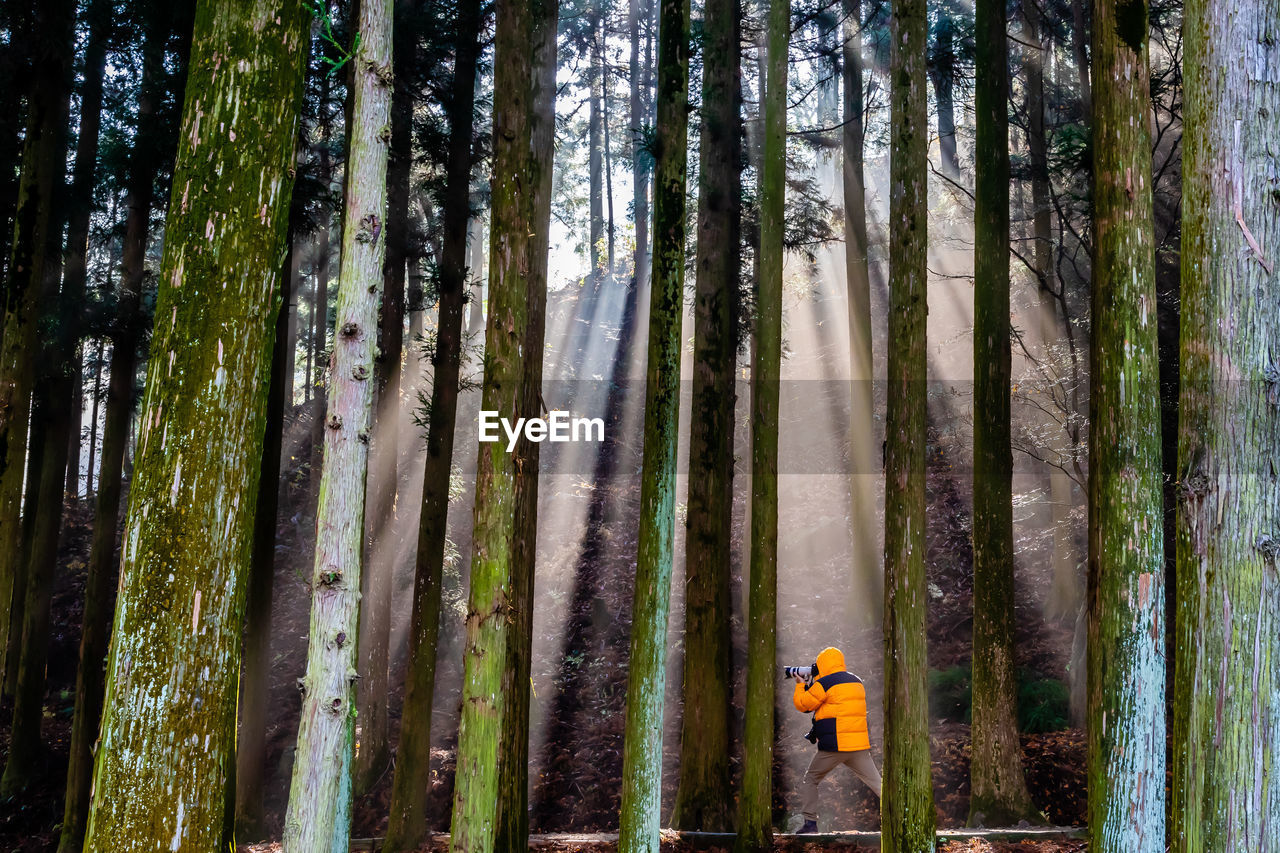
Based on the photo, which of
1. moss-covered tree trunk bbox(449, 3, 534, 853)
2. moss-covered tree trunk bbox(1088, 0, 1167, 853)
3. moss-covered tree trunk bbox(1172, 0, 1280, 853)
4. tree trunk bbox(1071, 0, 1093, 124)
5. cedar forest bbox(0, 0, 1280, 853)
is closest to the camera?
moss-covered tree trunk bbox(1172, 0, 1280, 853)

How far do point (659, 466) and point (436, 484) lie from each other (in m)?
3.77

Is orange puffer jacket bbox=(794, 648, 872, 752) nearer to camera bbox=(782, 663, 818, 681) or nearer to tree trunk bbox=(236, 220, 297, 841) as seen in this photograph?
camera bbox=(782, 663, 818, 681)

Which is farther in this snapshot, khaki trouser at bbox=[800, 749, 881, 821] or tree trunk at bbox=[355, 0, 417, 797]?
tree trunk at bbox=[355, 0, 417, 797]

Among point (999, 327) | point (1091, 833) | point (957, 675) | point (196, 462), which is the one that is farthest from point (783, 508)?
point (196, 462)

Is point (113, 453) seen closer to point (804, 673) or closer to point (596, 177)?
point (804, 673)

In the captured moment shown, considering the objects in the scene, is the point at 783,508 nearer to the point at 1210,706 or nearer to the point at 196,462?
the point at 1210,706

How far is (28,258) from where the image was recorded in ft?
24.8

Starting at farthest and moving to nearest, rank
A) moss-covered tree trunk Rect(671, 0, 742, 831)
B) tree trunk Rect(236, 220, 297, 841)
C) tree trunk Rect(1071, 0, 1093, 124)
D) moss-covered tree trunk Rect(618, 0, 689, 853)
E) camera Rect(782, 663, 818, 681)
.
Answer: tree trunk Rect(1071, 0, 1093, 124) → tree trunk Rect(236, 220, 297, 841) → moss-covered tree trunk Rect(671, 0, 742, 831) → camera Rect(782, 663, 818, 681) → moss-covered tree trunk Rect(618, 0, 689, 853)

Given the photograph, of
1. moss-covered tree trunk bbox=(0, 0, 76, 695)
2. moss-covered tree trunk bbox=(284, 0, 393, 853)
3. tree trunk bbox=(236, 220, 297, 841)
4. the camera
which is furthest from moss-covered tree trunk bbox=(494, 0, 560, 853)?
moss-covered tree trunk bbox=(0, 0, 76, 695)

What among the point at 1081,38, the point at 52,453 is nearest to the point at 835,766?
the point at 1081,38

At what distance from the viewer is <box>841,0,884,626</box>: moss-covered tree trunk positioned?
1441cm

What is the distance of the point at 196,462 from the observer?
3.87m

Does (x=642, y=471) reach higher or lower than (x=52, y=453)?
lower

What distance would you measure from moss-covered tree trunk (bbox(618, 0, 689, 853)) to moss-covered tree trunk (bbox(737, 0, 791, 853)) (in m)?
1.52
